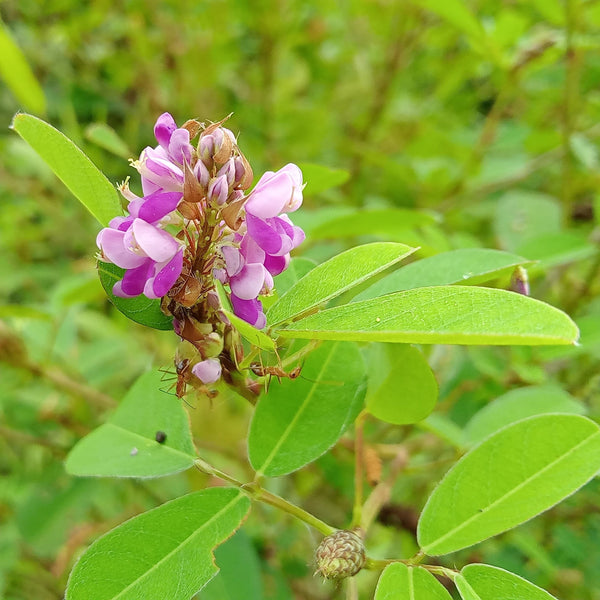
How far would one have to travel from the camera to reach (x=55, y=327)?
139 cm

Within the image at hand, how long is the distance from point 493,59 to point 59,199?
1.68 m

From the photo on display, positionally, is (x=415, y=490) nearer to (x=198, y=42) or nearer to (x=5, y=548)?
(x=5, y=548)

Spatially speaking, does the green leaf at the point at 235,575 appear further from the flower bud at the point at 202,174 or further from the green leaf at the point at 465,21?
the green leaf at the point at 465,21

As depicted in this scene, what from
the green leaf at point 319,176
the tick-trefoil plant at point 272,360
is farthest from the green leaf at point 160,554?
the green leaf at point 319,176

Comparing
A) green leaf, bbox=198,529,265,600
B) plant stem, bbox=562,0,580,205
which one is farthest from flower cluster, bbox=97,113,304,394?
plant stem, bbox=562,0,580,205

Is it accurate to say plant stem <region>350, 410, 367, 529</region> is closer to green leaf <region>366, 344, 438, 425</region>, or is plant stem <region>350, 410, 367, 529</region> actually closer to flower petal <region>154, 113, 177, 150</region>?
green leaf <region>366, 344, 438, 425</region>

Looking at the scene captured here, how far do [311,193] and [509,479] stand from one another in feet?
1.83

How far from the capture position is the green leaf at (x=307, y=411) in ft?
2.41

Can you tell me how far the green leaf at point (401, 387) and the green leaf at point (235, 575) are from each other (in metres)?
0.36

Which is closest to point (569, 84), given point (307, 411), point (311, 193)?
point (311, 193)

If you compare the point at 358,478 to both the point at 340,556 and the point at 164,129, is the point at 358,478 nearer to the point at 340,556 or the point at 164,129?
the point at 340,556

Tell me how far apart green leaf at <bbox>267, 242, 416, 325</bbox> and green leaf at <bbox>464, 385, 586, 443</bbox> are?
0.42m

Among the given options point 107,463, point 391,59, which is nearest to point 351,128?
point 391,59

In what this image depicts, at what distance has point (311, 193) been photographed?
103 cm
